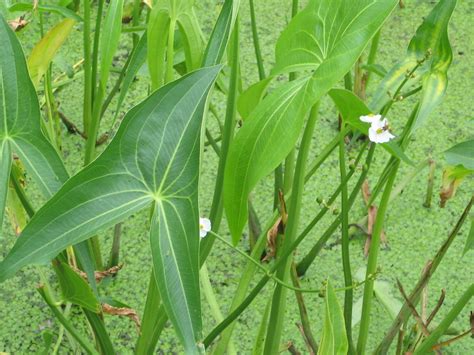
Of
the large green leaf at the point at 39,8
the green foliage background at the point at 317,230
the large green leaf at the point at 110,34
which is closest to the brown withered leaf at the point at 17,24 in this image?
the large green leaf at the point at 39,8

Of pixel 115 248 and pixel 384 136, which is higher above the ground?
pixel 115 248

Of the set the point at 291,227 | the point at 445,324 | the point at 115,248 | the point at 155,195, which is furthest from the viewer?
the point at 115,248

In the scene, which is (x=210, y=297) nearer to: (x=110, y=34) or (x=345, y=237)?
(x=345, y=237)

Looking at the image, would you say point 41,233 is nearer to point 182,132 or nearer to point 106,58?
point 182,132

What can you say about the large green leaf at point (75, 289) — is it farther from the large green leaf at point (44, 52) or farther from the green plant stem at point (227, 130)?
the large green leaf at point (44, 52)

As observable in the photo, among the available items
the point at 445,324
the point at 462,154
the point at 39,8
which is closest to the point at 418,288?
the point at 445,324

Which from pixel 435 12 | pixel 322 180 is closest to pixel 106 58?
pixel 435 12
